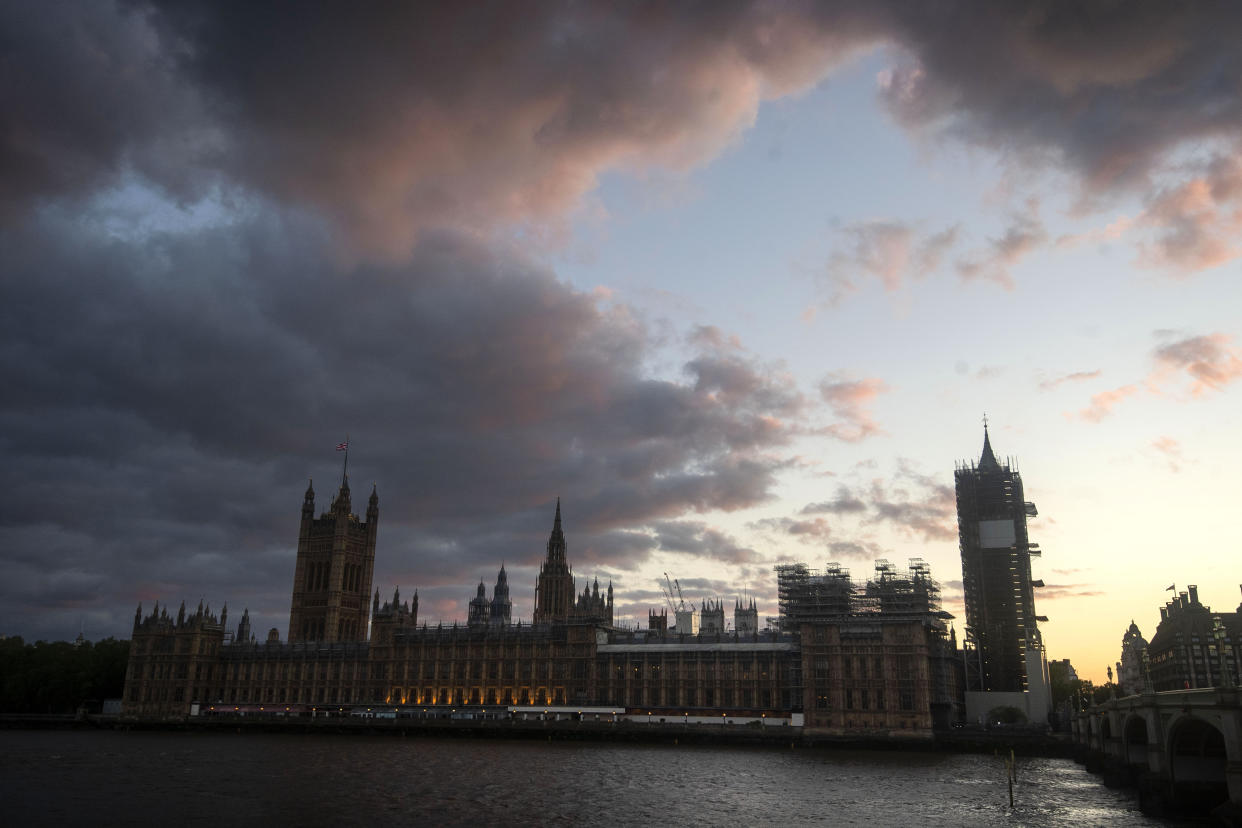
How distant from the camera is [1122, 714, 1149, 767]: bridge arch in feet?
291

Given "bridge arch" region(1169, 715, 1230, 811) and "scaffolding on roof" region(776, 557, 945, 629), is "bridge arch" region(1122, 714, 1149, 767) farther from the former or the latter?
"scaffolding on roof" region(776, 557, 945, 629)

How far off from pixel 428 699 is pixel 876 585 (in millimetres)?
98179

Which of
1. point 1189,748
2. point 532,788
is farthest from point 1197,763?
point 532,788

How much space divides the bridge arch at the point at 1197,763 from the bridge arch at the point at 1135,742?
438 inches

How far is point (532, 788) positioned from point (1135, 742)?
6279 centimetres

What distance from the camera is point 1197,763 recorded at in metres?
74.8

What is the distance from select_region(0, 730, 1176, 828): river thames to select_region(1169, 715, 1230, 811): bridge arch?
4.34 meters

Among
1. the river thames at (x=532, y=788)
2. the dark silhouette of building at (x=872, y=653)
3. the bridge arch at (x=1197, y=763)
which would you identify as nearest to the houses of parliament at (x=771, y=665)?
the dark silhouette of building at (x=872, y=653)

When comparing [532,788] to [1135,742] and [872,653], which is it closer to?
[1135,742]

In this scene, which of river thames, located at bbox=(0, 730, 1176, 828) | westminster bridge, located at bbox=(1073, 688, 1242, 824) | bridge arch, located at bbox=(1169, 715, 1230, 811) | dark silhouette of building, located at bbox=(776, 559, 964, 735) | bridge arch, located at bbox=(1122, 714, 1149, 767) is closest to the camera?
westminster bridge, located at bbox=(1073, 688, 1242, 824)

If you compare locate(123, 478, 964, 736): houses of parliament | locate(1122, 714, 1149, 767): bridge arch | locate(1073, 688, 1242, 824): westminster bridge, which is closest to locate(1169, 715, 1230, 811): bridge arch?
locate(1073, 688, 1242, 824): westminster bridge

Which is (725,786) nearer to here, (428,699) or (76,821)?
(76,821)

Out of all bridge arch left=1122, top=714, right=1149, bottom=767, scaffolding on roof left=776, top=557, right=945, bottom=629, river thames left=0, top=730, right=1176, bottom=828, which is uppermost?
scaffolding on roof left=776, top=557, right=945, bottom=629

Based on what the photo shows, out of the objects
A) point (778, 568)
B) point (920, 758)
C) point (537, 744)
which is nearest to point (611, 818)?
point (920, 758)
